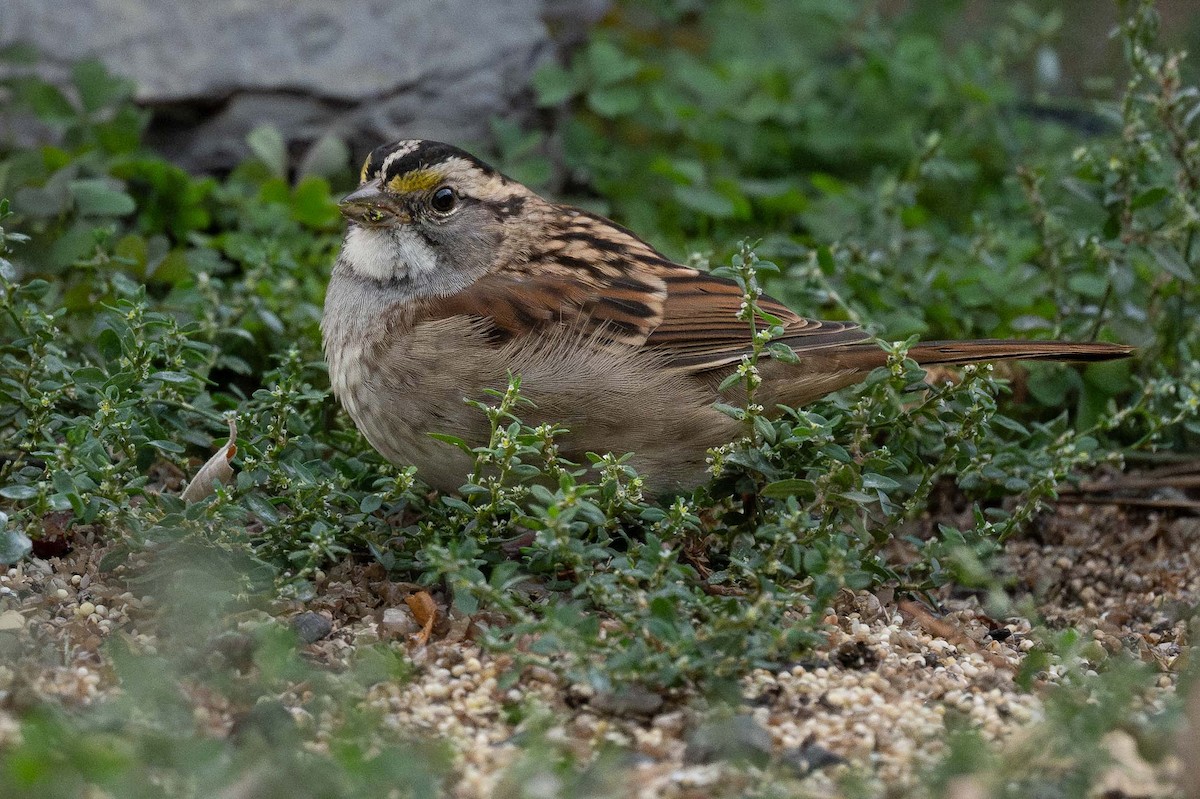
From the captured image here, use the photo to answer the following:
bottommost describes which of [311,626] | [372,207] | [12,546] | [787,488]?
[311,626]

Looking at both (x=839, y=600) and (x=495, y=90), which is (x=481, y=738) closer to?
(x=839, y=600)

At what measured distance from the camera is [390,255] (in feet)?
12.2

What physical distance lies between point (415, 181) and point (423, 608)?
1.17 m

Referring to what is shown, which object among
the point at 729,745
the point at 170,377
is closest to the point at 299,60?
the point at 170,377

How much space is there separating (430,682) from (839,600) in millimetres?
975

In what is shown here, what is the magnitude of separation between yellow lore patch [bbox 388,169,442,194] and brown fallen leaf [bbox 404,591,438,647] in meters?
1.11

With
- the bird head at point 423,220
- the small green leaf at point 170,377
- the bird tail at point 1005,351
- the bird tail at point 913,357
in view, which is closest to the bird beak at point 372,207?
the bird head at point 423,220

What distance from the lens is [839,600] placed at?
10.8ft

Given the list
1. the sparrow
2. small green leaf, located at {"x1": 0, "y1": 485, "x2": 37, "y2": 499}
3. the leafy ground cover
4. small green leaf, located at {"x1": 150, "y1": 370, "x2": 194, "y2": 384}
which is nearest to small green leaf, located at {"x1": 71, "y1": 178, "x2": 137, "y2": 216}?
the leafy ground cover

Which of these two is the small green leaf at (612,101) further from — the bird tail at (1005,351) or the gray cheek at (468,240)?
the bird tail at (1005,351)

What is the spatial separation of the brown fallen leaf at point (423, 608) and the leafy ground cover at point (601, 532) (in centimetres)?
2

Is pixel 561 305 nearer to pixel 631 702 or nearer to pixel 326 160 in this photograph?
pixel 631 702

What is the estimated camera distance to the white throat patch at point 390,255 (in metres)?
3.70

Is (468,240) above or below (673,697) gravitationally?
above
